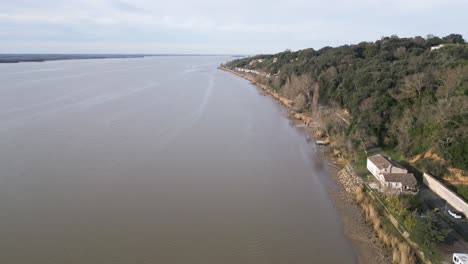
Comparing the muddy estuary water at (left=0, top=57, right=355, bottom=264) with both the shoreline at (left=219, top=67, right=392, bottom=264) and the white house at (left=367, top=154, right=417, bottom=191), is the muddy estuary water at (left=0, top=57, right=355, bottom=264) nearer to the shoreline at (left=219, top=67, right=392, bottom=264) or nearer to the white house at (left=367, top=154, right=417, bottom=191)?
the shoreline at (left=219, top=67, right=392, bottom=264)

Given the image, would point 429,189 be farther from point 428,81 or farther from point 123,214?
point 123,214

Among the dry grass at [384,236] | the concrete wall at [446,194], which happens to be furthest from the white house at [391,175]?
the dry grass at [384,236]

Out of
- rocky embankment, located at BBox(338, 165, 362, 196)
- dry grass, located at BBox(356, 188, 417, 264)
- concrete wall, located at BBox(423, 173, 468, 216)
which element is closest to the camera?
dry grass, located at BBox(356, 188, 417, 264)

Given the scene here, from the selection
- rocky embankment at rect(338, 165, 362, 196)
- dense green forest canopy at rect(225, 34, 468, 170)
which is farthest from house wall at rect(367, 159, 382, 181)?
dense green forest canopy at rect(225, 34, 468, 170)

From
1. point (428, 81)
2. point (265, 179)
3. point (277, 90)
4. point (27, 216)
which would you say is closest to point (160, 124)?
point (265, 179)

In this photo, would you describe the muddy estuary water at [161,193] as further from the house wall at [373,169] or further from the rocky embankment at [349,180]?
the house wall at [373,169]

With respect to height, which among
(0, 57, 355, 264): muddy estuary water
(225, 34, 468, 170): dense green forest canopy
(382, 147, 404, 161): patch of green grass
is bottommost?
(0, 57, 355, 264): muddy estuary water
